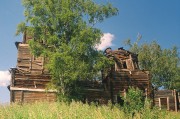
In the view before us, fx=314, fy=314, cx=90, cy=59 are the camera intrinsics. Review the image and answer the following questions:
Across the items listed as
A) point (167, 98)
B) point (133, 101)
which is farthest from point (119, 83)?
point (167, 98)

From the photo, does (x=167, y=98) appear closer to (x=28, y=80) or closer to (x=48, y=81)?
(x=48, y=81)

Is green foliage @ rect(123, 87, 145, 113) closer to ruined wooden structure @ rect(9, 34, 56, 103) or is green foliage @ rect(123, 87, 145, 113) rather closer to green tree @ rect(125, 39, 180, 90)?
ruined wooden structure @ rect(9, 34, 56, 103)

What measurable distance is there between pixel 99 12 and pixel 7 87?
12342 mm

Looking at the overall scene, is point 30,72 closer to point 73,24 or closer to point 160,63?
point 73,24

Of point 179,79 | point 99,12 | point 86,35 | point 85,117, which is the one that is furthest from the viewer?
point 179,79

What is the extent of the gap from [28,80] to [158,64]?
3013cm

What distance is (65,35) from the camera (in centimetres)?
2862

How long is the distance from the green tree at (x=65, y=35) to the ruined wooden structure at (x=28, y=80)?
3145mm

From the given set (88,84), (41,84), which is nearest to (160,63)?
(88,84)

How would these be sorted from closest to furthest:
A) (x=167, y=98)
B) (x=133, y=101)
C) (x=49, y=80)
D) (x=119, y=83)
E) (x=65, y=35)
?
(x=133, y=101) → (x=65, y=35) → (x=49, y=80) → (x=119, y=83) → (x=167, y=98)

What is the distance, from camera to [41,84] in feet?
107

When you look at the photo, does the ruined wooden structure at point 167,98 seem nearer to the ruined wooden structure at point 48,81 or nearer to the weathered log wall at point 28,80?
the ruined wooden structure at point 48,81

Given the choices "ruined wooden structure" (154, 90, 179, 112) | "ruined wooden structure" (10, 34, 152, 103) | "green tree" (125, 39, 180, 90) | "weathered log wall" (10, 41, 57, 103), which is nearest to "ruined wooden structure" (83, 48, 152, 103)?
"ruined wooden structure" (10, 34, 152, 103)

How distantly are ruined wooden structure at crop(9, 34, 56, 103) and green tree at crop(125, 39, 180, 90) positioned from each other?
1027 inches
